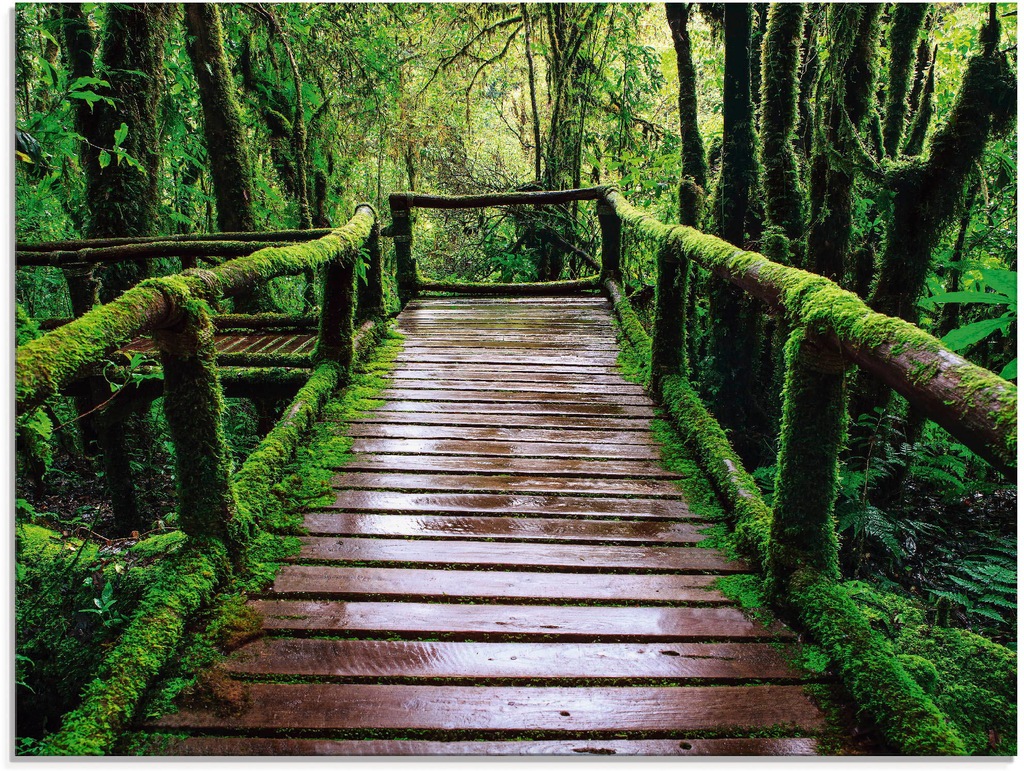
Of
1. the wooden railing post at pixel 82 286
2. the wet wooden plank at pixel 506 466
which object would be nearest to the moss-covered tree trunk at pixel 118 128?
the wooden railing post at pixel 82 286

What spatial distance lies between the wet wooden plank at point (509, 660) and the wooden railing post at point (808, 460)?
381 millimetres

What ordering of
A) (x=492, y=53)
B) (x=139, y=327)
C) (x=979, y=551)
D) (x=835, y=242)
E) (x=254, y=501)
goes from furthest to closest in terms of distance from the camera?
(x=492, y=53), (x=979, y=551), (x=835, y=242), (x=254, y=501), (x=139, y=327)

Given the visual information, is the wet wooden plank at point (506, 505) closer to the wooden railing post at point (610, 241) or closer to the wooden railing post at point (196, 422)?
the wooden railing post at point (196, 422)

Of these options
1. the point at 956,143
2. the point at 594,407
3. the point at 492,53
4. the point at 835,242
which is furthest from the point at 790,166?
the point at 492,53

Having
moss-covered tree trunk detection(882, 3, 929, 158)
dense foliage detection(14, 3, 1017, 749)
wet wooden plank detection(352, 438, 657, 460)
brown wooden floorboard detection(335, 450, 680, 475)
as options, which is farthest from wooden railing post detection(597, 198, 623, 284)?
brown wooden floorboard detection(335, 450, 680, 475)

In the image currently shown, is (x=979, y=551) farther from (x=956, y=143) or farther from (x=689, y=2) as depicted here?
(x=689, y=2)

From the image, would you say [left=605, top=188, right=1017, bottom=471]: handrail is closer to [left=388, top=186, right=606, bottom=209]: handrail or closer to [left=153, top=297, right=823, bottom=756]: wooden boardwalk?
[left=153, top=297, right=823, bottom=756]: wooden boardwalk

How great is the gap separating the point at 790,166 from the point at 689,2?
2023 millimetres

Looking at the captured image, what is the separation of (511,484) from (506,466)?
0.20m

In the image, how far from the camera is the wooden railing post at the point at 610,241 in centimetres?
674

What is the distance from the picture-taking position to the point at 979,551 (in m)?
4.19

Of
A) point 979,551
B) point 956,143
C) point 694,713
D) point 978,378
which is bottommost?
point 979,551

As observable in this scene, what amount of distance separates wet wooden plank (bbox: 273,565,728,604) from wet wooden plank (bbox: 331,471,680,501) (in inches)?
26.0

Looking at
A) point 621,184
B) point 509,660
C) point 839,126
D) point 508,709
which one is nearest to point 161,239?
point 509,660
